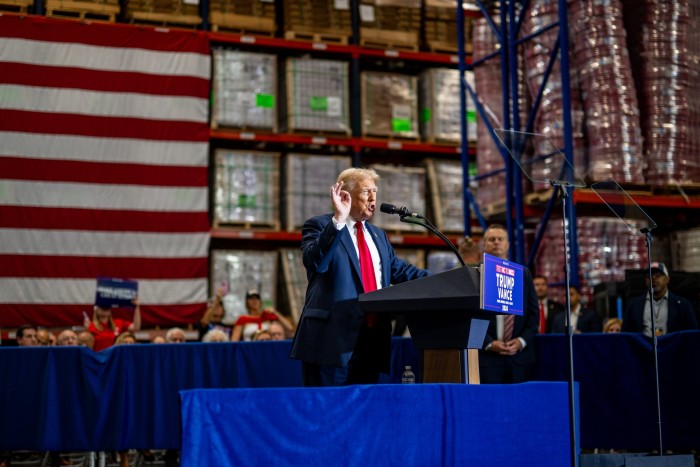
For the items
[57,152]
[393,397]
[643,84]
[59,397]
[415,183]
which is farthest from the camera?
[415,183]

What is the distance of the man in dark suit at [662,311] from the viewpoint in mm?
8492

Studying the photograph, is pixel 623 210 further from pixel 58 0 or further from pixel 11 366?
pixel 58 0

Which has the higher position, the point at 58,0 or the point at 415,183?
the point at 58,0

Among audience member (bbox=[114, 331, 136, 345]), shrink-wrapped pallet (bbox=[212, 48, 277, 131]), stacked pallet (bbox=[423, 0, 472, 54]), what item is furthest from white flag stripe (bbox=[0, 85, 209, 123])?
audience member (bbox=[114, 331, 136, 345])

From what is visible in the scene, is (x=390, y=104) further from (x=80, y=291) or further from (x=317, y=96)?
(x=80, y=291)

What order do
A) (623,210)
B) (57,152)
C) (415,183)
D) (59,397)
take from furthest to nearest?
(415,183) < (57,152) < (59,397) < (623,210)

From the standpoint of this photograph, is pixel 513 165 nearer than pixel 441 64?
Yes

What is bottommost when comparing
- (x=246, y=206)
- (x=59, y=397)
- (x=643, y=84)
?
(x=59, y=397)

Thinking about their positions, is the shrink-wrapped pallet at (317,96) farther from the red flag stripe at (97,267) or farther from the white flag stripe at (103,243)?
the red flag stripe at (97,267)

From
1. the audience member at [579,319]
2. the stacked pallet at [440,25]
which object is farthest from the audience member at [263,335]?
the stacked pallet at [440,25]

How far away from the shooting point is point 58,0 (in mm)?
13570

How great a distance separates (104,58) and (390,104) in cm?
417

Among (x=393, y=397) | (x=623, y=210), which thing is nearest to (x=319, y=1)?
(x=623, y=210)

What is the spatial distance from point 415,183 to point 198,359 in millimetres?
7167
